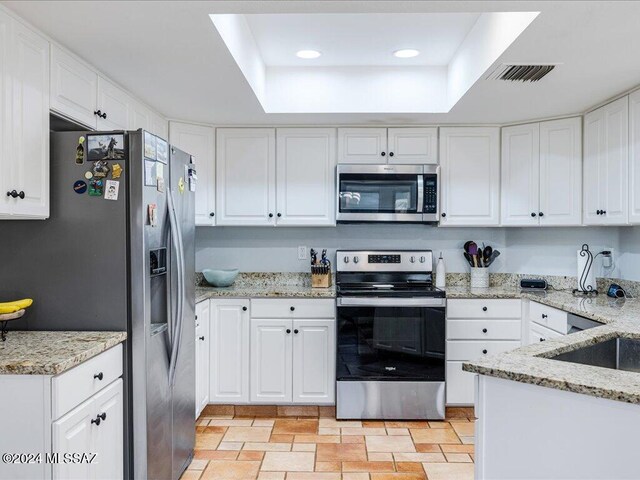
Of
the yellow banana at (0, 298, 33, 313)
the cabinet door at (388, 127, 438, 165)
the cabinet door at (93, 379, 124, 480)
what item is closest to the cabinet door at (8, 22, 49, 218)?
the yellow banana at (0, 298, 33, 313)

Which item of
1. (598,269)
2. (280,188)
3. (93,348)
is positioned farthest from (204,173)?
(598,269)

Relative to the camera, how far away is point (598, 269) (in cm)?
346

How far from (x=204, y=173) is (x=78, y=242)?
5.42 ft

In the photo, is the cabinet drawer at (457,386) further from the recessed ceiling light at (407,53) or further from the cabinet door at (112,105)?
the cabinet door at (112,105)

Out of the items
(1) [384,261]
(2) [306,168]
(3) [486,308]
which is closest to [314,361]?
(1) [384,261]

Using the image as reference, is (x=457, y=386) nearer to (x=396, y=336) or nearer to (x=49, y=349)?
(x=396, y=336)

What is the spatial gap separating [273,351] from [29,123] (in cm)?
211

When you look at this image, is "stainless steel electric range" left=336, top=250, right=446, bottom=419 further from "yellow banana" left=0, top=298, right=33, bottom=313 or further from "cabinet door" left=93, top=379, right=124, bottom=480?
"yellow banana" left=0, top=298, right=33, bottom=313

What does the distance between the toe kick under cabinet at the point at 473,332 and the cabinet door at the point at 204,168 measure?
1924 mm

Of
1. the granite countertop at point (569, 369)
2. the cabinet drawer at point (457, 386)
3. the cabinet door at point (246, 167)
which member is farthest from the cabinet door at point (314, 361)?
the granite countertop at point (569, 369)

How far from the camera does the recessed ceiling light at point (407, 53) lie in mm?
3029

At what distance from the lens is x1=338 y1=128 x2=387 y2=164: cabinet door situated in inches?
143

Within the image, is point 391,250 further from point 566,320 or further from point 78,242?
point 78,242

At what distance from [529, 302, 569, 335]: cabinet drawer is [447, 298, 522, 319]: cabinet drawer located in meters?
0.11
